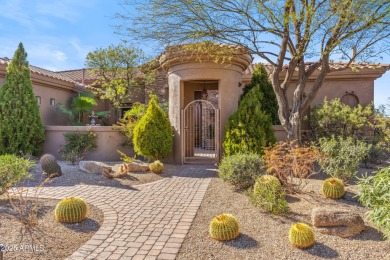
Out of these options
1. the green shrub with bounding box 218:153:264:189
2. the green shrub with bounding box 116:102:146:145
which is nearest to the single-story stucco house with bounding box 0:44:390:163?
the green shrub with bounding box 116:102:146:145

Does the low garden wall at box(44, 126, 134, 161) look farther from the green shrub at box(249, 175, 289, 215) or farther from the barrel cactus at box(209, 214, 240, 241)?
the barrel cactus at box(209, 214, 240, 241)

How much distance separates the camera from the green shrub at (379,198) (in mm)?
3896

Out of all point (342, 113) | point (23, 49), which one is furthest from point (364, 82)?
point (23, 49)

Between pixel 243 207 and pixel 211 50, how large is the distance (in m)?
5.74

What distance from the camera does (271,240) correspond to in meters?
4.64

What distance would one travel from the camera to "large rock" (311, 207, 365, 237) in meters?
4.76

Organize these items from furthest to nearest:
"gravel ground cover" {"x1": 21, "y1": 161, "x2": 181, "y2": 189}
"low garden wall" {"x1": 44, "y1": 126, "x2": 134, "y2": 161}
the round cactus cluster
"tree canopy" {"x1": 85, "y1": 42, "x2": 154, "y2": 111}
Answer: "tree canopy" {"x1": 85, "y1": 42, "x2": 154, "y2": 111}
"low garden wall" {"x1": 44, "y1": 126, "x2": 134, "y2": 161}
"gravel ground cover" {"x1": 21, "y1": 161, "x2": 181, "y2": 189}
the round cactus cluster

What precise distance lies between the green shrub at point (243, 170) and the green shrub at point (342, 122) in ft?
19.6

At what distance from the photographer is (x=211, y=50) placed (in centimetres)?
962

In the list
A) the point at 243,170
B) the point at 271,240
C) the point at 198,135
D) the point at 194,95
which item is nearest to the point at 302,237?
the point at 271,240

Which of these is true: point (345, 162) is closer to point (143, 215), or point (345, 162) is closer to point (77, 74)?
point (143, 215)

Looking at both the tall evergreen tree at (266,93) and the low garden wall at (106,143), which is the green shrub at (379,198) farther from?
the low garden wall at (106,143)

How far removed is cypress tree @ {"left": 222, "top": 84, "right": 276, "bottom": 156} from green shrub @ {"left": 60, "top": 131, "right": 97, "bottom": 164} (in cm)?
618

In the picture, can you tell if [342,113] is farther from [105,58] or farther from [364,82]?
[105,58]
